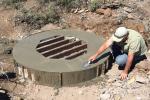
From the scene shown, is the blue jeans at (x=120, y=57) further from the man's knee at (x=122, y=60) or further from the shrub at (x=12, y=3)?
the shrub at (x=12, y=3)

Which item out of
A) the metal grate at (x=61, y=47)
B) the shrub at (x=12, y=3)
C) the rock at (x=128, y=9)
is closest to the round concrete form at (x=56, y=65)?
the metal grate at (x=61, y=47)

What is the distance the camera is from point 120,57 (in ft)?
21.4

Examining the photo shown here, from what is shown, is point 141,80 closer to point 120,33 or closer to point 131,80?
point 131,80

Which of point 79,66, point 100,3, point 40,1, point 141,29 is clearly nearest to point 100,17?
point 100,3

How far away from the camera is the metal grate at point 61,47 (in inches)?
264

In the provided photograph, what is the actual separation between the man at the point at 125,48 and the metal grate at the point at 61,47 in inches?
17.7

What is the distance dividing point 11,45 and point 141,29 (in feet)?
8.44

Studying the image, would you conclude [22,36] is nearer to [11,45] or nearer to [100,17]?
[11,45]

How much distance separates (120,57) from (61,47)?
1.09 metres

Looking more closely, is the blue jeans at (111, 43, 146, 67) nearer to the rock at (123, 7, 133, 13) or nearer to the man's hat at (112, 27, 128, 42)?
the man's hat at (112, 27, 128, 42)

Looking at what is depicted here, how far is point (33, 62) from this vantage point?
642 centimetres

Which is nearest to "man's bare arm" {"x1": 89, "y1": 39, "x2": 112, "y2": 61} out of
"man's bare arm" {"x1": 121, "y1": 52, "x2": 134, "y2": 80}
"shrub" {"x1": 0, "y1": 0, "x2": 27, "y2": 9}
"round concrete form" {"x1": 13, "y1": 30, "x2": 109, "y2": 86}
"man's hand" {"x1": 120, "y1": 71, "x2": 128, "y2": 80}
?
"round concrete form" {"x1": 13, "y1": 30, "x2": 109, "y2": 86}

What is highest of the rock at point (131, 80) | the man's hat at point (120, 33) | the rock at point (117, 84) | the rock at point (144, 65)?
the man's hat at point (120, 33)

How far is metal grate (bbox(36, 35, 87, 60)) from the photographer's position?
671cm
